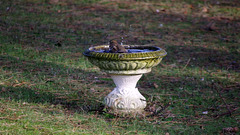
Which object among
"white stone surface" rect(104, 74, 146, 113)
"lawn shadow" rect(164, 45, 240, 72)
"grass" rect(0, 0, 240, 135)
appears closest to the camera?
"grass" rect(0, 0, 240, 135)

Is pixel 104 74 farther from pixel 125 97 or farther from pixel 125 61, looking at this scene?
pixel 125 61

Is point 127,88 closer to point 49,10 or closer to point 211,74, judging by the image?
point 211,74

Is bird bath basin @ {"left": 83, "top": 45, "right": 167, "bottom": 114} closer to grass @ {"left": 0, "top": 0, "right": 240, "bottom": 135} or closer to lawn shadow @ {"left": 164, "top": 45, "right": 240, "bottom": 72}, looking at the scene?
grass @ {"left": 0, "top": 0, "right": 240, "bottom": 135}

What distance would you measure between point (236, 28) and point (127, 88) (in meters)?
6.85

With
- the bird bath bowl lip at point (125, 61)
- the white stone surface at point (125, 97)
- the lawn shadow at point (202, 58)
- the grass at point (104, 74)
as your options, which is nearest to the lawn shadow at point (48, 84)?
the grass at point (104, 74)

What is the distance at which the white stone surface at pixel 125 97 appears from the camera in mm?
4641

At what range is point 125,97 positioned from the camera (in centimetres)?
465

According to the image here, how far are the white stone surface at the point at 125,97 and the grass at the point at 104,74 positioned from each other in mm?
181

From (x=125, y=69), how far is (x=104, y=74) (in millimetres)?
2589

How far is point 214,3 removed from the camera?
12367 mm

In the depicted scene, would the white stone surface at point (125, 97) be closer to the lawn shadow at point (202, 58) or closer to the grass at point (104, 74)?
the grass at point (104, 74)

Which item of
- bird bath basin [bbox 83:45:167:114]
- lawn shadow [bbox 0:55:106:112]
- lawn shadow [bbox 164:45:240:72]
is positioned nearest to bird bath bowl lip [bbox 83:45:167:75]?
bird bath basin [bbox 83:45:167:114]

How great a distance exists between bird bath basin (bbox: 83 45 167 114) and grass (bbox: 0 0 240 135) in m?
0.20

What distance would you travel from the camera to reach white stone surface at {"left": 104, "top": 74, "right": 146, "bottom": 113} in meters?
4.64
